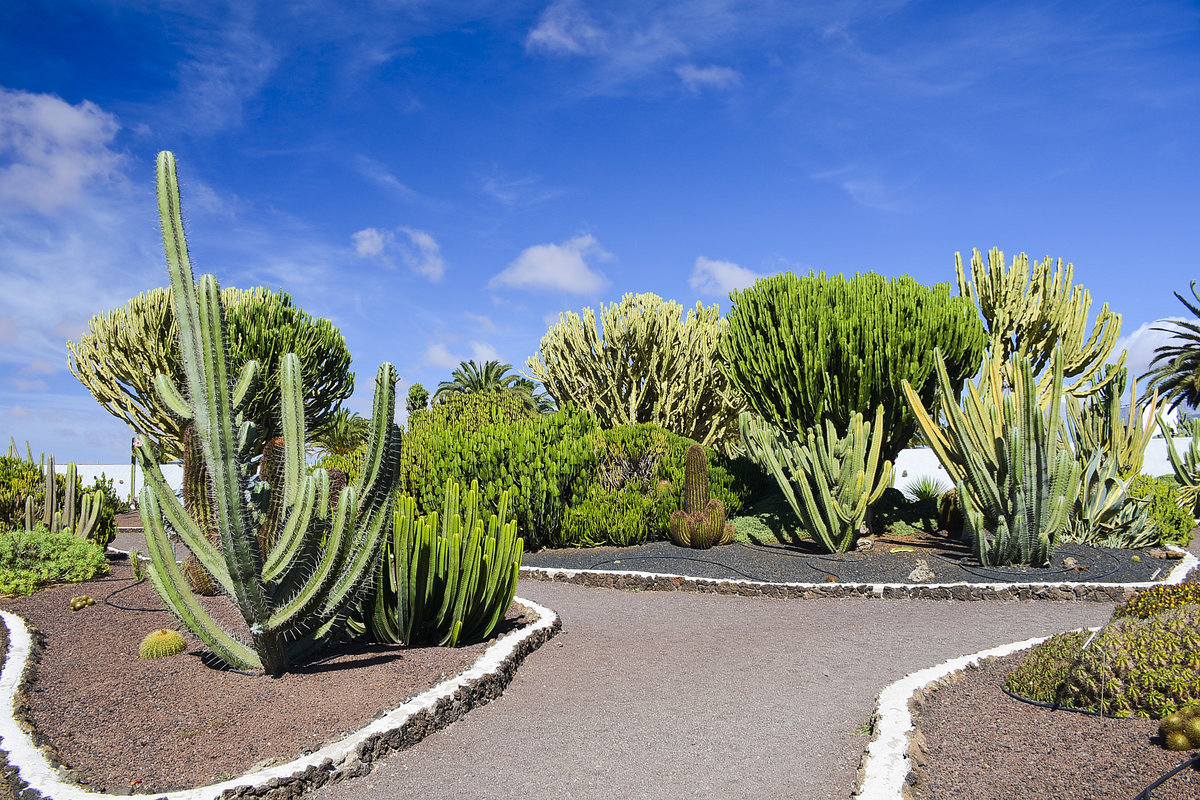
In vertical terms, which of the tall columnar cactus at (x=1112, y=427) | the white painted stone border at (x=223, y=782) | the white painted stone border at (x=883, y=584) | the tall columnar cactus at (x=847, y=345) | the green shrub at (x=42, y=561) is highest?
the tall columnar cactus at (x=847, y=345)

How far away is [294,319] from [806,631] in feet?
49.8

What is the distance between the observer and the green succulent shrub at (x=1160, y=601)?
4.88m

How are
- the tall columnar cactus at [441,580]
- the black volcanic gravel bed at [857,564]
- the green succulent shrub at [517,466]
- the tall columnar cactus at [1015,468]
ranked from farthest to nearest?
1. the green succulent shrub at [517,466]
2. the tall columnar cactus at [1015,468]
3. the black volcanic gravel bed at [857,564]
4. the tall columnar cactus at [441,580]

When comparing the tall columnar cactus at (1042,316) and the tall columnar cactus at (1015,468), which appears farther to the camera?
the tall columnar cactus at (1042,316)

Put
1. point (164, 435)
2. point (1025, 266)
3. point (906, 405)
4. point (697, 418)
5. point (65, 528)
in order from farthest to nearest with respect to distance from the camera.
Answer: point (697, 418), point (164, 435), point (1025, 266), point (906, 405), point (65, 528)

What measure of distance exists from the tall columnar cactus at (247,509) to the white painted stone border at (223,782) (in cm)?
82

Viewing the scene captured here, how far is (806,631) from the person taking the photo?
646 cm

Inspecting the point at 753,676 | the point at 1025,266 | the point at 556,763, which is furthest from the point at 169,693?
the point at 1025,266

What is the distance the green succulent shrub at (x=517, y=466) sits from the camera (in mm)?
10883

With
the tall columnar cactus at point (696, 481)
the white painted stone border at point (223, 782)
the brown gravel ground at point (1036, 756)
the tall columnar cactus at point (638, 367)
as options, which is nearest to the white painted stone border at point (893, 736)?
the brown gravel ground at point (1036, 756)

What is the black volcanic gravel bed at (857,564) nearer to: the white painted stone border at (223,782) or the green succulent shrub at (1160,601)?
the green succulent shrub at (1160,601)

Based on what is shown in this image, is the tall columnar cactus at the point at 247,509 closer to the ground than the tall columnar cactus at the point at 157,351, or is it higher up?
closer to the ground

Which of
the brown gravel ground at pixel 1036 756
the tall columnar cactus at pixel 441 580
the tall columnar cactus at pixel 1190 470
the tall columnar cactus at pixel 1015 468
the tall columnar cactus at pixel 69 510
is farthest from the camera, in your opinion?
the tall columnar cactus at pixel 1190 470

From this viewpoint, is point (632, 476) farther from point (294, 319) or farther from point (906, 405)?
point (294, 319)
